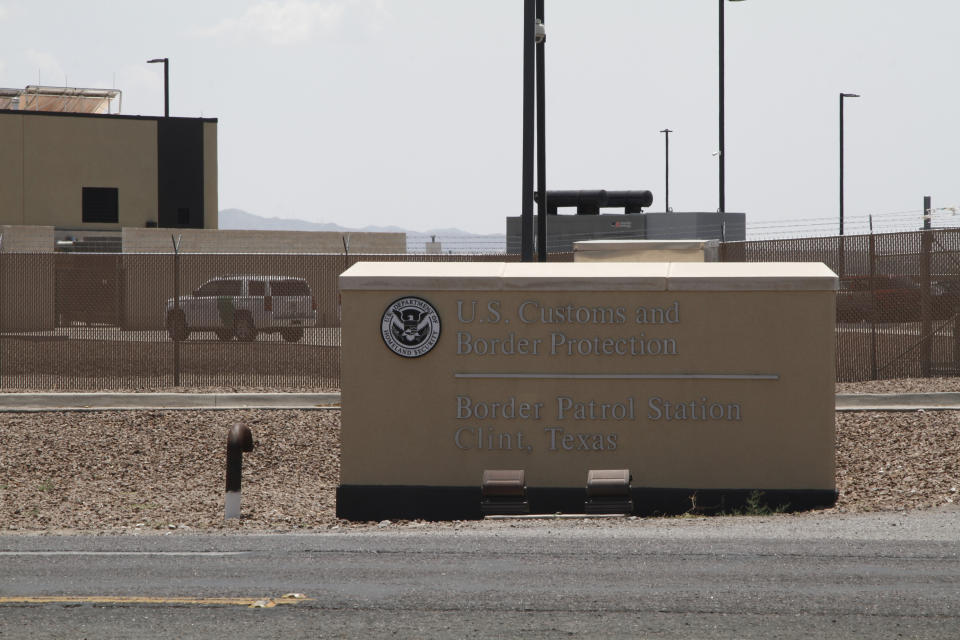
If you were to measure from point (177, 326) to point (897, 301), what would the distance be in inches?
437

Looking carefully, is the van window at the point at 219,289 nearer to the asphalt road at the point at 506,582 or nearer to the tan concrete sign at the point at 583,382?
the tan concrete sign at the point at 583,382

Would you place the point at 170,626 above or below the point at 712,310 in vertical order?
below

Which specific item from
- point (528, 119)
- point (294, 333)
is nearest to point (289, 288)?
point (294, 333)

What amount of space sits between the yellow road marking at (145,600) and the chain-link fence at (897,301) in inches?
508

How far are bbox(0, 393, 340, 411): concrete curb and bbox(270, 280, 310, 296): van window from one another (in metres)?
4.50

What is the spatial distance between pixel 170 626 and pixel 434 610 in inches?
59.9

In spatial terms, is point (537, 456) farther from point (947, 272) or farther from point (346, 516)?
point (947, 272)

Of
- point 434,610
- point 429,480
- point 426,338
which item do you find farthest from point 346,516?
point 434,610

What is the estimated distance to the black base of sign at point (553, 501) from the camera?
11.3 metres

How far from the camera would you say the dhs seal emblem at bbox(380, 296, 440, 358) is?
1158cm

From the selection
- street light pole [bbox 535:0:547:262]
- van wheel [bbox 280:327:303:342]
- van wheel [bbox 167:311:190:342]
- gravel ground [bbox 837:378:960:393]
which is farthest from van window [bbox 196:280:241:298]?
gravel ground [bbox 837:378:960:393]

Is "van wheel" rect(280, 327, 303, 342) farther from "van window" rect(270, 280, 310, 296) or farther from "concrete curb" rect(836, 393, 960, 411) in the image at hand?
"concrete curb" rect(836, 393, 960, 411)

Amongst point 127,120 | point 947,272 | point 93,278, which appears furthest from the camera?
point 127,120

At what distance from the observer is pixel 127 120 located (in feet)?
160
